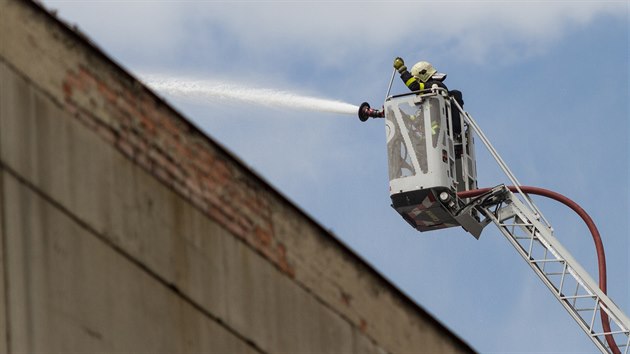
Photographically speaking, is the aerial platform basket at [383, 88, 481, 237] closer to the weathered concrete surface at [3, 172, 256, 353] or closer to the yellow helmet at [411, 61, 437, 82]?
the yellow helmet at [411, 61, 437, 82]

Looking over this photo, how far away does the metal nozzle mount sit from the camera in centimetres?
2912

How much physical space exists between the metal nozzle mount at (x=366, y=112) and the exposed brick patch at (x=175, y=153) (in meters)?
16.6

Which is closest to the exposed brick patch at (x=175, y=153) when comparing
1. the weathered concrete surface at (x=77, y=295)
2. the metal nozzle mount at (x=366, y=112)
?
the weathered concrete surface at (x=77, y=295)

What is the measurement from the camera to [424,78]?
29.1 meters

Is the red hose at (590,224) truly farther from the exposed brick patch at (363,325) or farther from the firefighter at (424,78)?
the exposed brick patch at (363,325)

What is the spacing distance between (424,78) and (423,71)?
0.16m

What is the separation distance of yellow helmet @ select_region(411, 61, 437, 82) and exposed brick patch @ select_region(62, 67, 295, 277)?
54.8 feet

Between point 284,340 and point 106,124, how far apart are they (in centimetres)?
223

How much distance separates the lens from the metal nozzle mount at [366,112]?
95.6 ft

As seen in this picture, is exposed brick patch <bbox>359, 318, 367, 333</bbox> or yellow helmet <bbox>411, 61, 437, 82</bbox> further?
yellow helmet <bbox>411, 61, 437, 82</bbox>

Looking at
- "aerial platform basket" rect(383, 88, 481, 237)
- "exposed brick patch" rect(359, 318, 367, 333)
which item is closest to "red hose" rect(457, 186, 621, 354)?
"aerial platform basket" rect(383, 88, 481, 237)

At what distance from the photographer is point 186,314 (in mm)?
11672

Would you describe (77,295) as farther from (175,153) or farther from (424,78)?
(424,78)

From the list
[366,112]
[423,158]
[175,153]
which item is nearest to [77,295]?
[175,153]
